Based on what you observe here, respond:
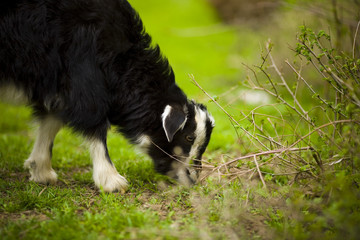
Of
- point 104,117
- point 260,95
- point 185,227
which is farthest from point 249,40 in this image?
point 185,227

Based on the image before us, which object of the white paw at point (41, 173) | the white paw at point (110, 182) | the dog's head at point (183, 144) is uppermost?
the dog's head at point (183, 144)

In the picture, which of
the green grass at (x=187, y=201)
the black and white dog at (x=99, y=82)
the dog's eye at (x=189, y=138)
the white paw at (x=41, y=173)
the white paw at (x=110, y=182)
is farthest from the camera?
the white paw at (x=41, y=173)

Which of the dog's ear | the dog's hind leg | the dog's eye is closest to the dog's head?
the dog's eye

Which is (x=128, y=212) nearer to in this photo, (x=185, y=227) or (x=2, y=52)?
(x=185, y=227)

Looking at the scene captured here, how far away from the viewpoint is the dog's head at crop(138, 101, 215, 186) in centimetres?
390

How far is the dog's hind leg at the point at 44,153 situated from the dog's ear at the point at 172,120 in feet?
4.08

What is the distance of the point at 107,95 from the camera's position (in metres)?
3.76

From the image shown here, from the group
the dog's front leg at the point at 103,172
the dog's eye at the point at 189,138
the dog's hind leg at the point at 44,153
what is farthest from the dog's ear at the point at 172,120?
the dog's hind leg at the point at 44,153

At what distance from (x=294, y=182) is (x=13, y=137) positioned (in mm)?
4151

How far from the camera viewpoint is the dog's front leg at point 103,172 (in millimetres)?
3762

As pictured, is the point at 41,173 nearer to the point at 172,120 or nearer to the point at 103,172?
the point at 103,172

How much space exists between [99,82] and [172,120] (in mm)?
798

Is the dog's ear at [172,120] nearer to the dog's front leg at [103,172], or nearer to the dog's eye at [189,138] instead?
the dog's eye at [189,138]

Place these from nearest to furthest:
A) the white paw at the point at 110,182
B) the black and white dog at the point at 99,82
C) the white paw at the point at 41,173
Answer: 1. the black and white dog at the point at 99,82
2. the white paw at the point at 110,182
3. the white paw at the point at 41,173
